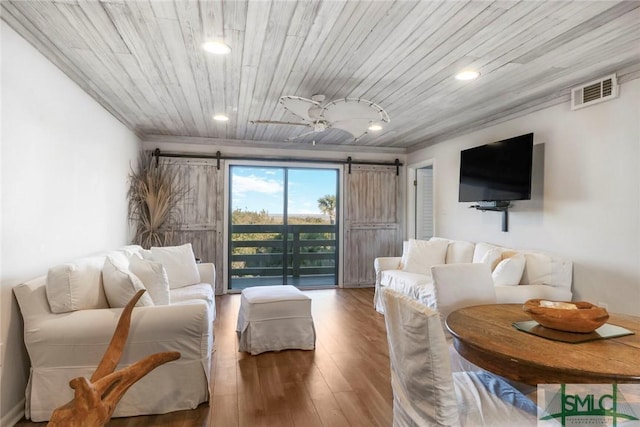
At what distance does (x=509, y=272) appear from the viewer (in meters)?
3.14

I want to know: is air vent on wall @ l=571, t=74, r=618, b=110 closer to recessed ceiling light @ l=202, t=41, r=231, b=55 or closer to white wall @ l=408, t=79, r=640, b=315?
white wall @ l=408, t=79, r=640, b=315

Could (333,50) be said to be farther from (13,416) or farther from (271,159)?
(271,159)

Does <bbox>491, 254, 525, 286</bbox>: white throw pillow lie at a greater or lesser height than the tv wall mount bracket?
lesser

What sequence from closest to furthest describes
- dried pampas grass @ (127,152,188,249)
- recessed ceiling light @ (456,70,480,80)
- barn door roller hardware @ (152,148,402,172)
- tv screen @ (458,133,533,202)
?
recessed ceiling light @ (456,70,480,80)
tv screen @ (458,133,533,202)
dried pampas grass @ (127,152,188,249)
barn door roller hardware @ (152,148,402,172)

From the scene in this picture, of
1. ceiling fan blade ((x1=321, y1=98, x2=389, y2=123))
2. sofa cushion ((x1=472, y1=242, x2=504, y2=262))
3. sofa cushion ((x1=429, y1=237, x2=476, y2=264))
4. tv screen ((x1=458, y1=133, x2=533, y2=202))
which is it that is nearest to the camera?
ceiling fan blade ((x1=321, y1=98, x2=389, y2=123))

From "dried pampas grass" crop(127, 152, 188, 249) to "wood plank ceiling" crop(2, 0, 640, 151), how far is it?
1174mm

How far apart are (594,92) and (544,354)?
104 inches

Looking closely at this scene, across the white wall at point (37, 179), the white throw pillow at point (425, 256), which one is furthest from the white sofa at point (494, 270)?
the white wall at point (37, 179)

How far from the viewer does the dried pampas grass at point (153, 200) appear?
15.5 feet

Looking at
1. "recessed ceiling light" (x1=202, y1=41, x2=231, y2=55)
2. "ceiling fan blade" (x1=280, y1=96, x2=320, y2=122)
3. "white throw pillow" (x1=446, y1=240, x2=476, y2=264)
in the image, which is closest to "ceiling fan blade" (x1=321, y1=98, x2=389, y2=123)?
"ceiling fan blade" (x1=280, y1=96, x2=320, y2=122)

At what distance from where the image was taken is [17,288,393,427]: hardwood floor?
211 centimetres

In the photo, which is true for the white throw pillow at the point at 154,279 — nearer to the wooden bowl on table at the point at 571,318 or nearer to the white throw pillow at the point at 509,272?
the wooden bowl on table at the point at 571,318

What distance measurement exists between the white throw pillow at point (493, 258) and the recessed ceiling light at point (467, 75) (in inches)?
67.5

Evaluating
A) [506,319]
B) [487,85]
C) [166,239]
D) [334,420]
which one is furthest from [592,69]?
[166,239]
